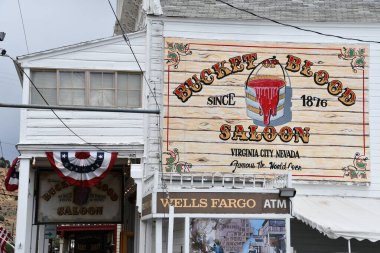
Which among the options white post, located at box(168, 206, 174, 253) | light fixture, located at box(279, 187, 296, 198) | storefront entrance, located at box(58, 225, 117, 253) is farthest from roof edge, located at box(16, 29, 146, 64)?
storefront entrance, located at box(58, 225, 117, 253)

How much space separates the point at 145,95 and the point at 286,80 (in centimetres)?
396

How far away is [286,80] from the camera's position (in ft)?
55.9

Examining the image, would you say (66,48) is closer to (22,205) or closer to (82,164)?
(82,164)

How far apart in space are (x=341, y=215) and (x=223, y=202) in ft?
10.4

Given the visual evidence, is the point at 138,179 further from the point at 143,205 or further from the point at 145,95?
the point at 145,95

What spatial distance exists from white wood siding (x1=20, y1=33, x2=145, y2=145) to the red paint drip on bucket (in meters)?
3.24

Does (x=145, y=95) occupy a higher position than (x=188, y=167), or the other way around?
(x=145, y=95)

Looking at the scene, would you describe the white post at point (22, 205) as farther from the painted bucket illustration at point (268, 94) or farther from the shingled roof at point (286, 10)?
the painted bucket illustration at point (268, 94)

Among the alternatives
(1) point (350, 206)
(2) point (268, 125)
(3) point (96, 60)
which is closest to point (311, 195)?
(1) point (350, 206)

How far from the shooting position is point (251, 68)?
17.0 meters

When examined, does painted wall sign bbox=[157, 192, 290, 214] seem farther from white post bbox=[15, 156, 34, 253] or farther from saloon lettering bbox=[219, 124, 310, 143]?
white post bbox=[15, 156, 34, 253]

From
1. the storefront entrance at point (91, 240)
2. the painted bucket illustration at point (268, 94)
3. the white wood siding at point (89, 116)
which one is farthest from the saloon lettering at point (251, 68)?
the storefront entrance at point (91, 240)

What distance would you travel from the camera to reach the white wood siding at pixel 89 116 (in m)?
16.5

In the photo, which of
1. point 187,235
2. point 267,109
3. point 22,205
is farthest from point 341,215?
point 22,205
